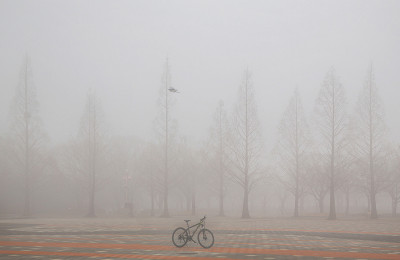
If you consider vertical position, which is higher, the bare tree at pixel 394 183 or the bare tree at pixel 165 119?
the bare tree at pixel 165 119

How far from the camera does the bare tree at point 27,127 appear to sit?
43.5 metres

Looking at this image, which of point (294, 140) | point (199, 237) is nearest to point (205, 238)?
point (199, 237)

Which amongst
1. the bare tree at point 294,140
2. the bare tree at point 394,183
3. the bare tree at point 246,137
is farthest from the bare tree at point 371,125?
the bare tree at point 246,137

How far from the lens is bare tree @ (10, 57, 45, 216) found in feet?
143

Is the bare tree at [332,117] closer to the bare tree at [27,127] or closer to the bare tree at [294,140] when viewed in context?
the bare tree at [294,140]

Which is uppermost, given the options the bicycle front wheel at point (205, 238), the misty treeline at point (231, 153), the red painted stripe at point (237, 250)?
the misty treeline at point (231, 153)

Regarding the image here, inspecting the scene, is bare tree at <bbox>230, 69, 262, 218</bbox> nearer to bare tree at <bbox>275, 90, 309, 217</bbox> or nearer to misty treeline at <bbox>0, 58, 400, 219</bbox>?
misty treeline at <bbox>0, 58, 400, 219</bbox>

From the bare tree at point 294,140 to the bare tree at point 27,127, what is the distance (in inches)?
1130

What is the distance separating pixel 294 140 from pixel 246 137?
6115 millimetres

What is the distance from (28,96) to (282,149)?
3111cm

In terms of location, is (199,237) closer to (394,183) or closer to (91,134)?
(91,134)

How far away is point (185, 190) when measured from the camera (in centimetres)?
5162

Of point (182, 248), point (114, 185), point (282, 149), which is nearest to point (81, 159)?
point (114, 185)

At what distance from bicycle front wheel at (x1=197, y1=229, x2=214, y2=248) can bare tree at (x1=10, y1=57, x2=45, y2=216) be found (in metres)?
34.9
